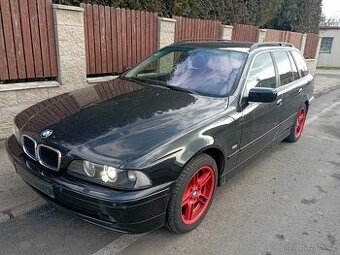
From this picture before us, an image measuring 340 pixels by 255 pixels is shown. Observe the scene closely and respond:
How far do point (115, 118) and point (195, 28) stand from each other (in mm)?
5705

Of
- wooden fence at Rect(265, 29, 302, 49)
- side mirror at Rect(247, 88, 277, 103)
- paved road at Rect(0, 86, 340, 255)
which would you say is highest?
wooden fence at Rect(265, 29, 302, 49)

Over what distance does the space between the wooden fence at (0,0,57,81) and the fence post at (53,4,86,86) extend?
114mm

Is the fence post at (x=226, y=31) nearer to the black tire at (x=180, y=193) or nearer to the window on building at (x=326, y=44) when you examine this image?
the black tire at (x=180, y=193)

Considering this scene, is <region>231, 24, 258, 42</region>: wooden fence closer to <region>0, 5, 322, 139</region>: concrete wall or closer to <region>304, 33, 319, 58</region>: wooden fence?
Answer: <region>0, 5, 322, 139</region>: concrete wall

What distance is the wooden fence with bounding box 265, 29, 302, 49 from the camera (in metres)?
11.7

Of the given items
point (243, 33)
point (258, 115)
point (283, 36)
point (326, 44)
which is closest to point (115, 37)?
point (258, 115)

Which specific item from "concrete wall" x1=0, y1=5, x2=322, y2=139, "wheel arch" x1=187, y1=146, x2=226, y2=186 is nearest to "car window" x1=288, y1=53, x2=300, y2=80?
"wheel arch" x1=187, y1=146, x2=226, y2=186

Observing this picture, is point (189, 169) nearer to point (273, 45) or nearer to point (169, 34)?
point (273, 45)

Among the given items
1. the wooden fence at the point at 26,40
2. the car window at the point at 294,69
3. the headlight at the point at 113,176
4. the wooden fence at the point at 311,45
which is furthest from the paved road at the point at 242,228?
the wooden fence at the point at 311,45

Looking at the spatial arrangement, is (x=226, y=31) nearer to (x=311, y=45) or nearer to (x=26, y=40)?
(x=26, y=40)

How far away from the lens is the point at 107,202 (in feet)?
7.03

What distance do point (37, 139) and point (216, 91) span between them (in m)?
1.76

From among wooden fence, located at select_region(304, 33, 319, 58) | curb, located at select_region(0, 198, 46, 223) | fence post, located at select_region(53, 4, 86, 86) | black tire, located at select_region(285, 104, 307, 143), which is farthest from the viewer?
wooden fence, located at select_region(304, 33, 319, 58)

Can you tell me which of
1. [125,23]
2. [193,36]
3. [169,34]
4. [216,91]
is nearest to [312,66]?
[193,36]
